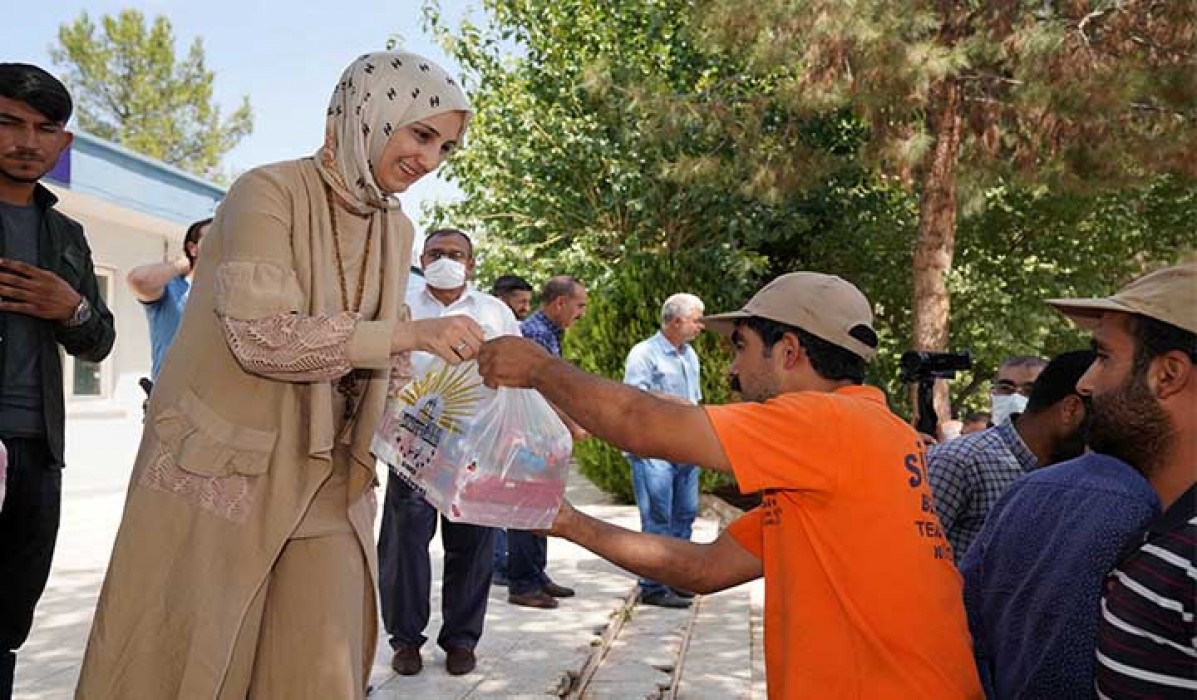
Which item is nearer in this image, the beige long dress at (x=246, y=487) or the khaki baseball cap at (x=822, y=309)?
the beige long dress at (x=246, y=487)

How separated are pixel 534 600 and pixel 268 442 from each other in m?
4.93

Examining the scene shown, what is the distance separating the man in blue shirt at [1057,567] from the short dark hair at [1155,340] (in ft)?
1.08

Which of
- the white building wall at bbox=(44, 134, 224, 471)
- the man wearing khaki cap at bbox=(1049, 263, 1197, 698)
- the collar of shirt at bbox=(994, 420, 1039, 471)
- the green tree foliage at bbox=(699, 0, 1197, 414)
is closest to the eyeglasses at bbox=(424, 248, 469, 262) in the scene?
the collar of shirt at bbox=(994, 420, 1039, 471)

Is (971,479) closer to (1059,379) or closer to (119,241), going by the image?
(1059,379)

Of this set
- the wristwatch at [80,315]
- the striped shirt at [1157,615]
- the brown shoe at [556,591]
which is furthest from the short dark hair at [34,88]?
the brown shoe at [556,591]

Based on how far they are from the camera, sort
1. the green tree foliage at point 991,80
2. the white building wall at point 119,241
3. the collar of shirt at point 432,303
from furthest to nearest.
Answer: the white building wall at point 119,241 < the green tree foliage at point 991,80 < the collar of shirt at point 432,303

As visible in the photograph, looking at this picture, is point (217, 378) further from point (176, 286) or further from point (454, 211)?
point (454, 211)

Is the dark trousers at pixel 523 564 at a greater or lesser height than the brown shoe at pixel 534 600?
greater

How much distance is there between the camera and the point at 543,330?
7453 mm

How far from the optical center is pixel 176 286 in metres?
5.00

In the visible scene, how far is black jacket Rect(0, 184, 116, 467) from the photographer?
319 cm

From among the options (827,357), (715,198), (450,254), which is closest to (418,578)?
(450,254)

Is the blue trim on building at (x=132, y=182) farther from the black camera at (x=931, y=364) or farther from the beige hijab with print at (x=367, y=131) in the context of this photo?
the beige hijab with print at (x=367, y=131)

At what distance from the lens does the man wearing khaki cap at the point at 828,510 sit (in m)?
2.41
